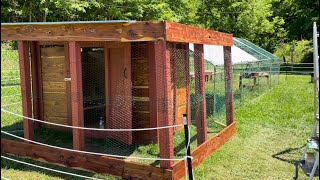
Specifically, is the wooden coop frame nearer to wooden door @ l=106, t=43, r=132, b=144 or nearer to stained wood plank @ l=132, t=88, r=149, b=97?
stained wood plank @ l=132, t=88, r=149, b=97

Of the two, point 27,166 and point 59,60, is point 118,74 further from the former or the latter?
point 27,166

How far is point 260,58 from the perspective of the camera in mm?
15812

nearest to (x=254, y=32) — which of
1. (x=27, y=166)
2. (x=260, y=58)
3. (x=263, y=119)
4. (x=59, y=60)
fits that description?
(x=260, y=58)

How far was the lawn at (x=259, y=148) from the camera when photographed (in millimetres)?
5660

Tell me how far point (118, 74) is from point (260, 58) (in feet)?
34.1

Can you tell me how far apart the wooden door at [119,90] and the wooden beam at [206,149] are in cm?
137

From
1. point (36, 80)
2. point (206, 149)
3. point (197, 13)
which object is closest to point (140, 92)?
point (206, 149)

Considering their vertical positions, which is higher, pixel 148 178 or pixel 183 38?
pixel 183 38

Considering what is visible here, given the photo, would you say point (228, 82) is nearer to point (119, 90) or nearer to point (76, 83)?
point (119, 90)

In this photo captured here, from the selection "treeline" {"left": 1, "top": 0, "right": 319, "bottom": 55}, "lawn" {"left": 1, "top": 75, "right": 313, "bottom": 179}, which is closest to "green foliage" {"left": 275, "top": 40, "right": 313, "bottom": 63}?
"treeline" {"left": 1, "top": 0, "right": 319, "bottom": 55}

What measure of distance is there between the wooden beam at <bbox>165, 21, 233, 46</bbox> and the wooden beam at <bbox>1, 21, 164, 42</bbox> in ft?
0.65

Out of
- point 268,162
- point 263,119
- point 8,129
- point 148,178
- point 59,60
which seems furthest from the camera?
point 263,119

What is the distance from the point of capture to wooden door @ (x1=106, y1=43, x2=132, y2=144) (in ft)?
21.9

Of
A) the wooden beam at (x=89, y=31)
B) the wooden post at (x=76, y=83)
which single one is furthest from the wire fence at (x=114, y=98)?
the wooden beam at (x=89, y=31)
